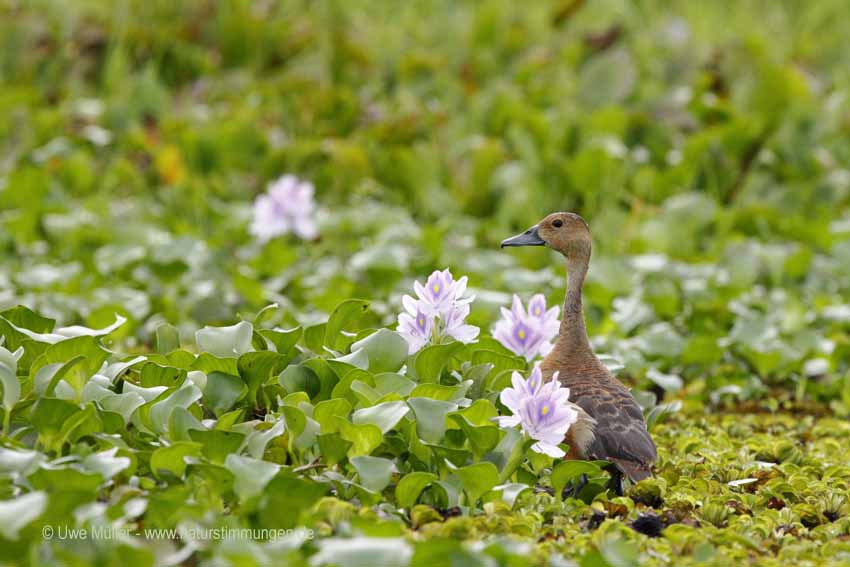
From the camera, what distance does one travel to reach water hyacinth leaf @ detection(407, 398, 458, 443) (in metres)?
3.50

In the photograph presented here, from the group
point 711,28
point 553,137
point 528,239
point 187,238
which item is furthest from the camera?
point 711,28

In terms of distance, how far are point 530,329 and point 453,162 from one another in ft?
15.0

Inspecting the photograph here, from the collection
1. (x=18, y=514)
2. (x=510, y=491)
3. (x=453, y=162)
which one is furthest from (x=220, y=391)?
(x=453, y=162)

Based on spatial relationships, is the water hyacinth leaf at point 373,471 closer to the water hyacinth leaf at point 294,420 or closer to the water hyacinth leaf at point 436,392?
the water hyacinth leaf at point 294,420

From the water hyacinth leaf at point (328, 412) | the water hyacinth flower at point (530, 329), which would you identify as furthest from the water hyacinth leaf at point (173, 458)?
the water hyacinth flower at point (530, 329)

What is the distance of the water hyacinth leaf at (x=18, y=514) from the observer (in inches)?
106

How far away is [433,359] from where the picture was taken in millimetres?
3887

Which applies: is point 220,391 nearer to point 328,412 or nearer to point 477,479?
point 328,412


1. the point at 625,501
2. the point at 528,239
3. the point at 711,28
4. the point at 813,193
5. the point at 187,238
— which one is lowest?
the point at 625,501

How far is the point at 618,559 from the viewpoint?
2926 millimetres

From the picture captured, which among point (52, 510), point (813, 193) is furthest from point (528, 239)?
point (813, 193)

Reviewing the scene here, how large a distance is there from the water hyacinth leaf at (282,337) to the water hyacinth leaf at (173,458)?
749 mm

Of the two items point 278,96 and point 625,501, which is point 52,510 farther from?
point 278,96

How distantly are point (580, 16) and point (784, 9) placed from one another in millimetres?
2102
